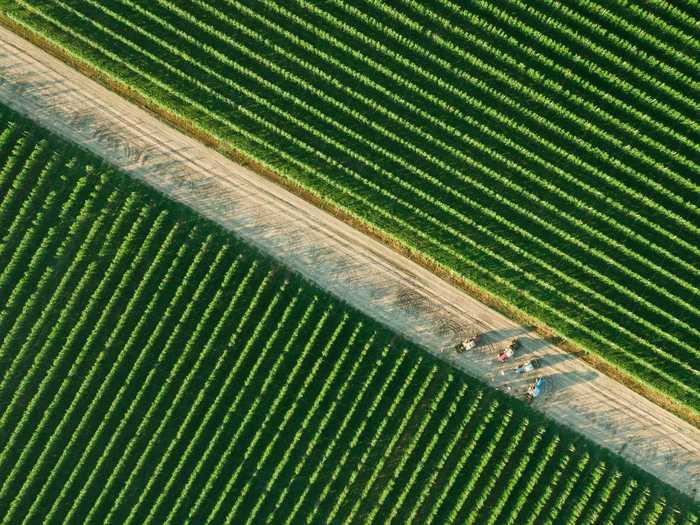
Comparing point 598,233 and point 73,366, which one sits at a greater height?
point 598,233

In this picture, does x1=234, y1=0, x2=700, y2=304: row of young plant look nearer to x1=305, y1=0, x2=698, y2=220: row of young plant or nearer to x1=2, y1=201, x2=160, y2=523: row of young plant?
x1=305, y1=0, x2=698, y2=220: row of young plant

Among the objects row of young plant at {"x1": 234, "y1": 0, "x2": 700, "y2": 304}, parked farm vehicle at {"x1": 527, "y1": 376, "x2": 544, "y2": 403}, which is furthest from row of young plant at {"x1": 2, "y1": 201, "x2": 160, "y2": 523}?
parked farm vehicle at {"x1": 527, "y1": 376, "x2": 544, "y2": 403}

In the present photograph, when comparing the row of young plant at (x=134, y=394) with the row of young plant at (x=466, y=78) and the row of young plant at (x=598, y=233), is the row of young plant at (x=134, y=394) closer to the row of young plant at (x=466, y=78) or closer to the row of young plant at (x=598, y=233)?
the row of young plant at (x=598, y=233)

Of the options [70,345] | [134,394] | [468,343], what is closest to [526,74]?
[468,343]

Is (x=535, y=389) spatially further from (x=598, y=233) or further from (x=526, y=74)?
(x=526, y=74)

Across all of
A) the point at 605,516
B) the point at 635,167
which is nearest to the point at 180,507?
the point at 605,516

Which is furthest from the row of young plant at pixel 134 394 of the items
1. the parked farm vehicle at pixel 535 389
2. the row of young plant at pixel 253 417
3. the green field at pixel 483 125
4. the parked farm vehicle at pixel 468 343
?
the parked farm vehicle at pixel 535 389
